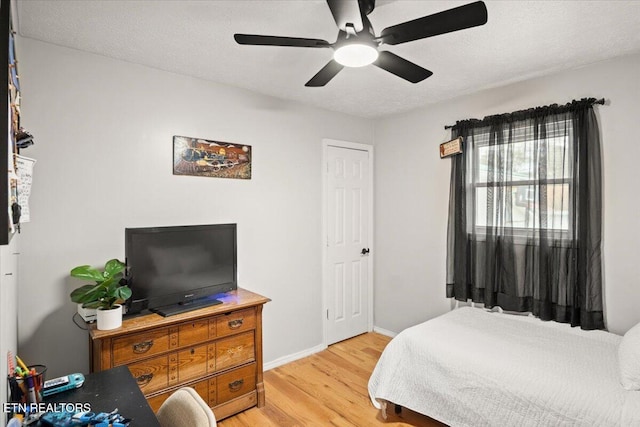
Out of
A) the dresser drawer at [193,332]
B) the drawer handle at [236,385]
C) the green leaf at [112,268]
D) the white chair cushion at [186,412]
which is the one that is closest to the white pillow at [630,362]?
the white chair cushion at [186,412]

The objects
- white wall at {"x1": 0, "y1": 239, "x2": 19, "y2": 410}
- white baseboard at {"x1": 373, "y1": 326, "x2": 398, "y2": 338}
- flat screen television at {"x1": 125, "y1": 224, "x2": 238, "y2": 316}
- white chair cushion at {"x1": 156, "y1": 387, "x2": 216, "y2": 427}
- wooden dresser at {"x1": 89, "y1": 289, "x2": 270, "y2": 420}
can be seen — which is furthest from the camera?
white baseboard at {"x1": 373, "y1": 326, "x2": 398, "y2": 338}

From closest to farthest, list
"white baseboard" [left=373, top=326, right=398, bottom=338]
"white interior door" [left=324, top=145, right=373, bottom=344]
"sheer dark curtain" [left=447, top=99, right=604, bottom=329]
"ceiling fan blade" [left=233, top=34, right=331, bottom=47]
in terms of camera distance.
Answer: "ceiling fan blade" [left=233, top=34, right=331, bottom=47] < "sheer dark curtain" [left=447, top=99, right=604, bottom=329] < "white interior door" [left=324, top=145, right=373, bottom=344] < "white baseboard" [left=373, top=326, right=398, bottom=338]

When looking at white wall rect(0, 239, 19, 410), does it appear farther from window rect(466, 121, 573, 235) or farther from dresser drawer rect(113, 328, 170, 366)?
window rect(466, 121, 573, 235)

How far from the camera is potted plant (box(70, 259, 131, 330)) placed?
6.70 ft

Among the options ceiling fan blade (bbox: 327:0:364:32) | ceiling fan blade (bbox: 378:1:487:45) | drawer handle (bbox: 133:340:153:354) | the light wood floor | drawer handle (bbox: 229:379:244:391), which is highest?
ceiling fan blade (bbox: 327:0:364:32)

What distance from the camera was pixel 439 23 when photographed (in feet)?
5.08

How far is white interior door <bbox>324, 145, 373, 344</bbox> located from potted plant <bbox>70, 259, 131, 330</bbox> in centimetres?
211

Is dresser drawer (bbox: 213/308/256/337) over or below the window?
below

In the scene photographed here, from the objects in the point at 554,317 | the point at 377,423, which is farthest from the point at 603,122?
the point at 377,423

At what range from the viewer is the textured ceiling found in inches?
73.2

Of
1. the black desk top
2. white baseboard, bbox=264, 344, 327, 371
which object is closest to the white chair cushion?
the black desk top

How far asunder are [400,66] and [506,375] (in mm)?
1891

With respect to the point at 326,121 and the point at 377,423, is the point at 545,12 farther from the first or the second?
the point at 377,423

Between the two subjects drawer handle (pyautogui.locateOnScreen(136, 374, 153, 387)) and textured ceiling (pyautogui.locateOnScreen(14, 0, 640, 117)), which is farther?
drawer handle (pyautogui.locateOnScreen(136, 374, 153, 387))
